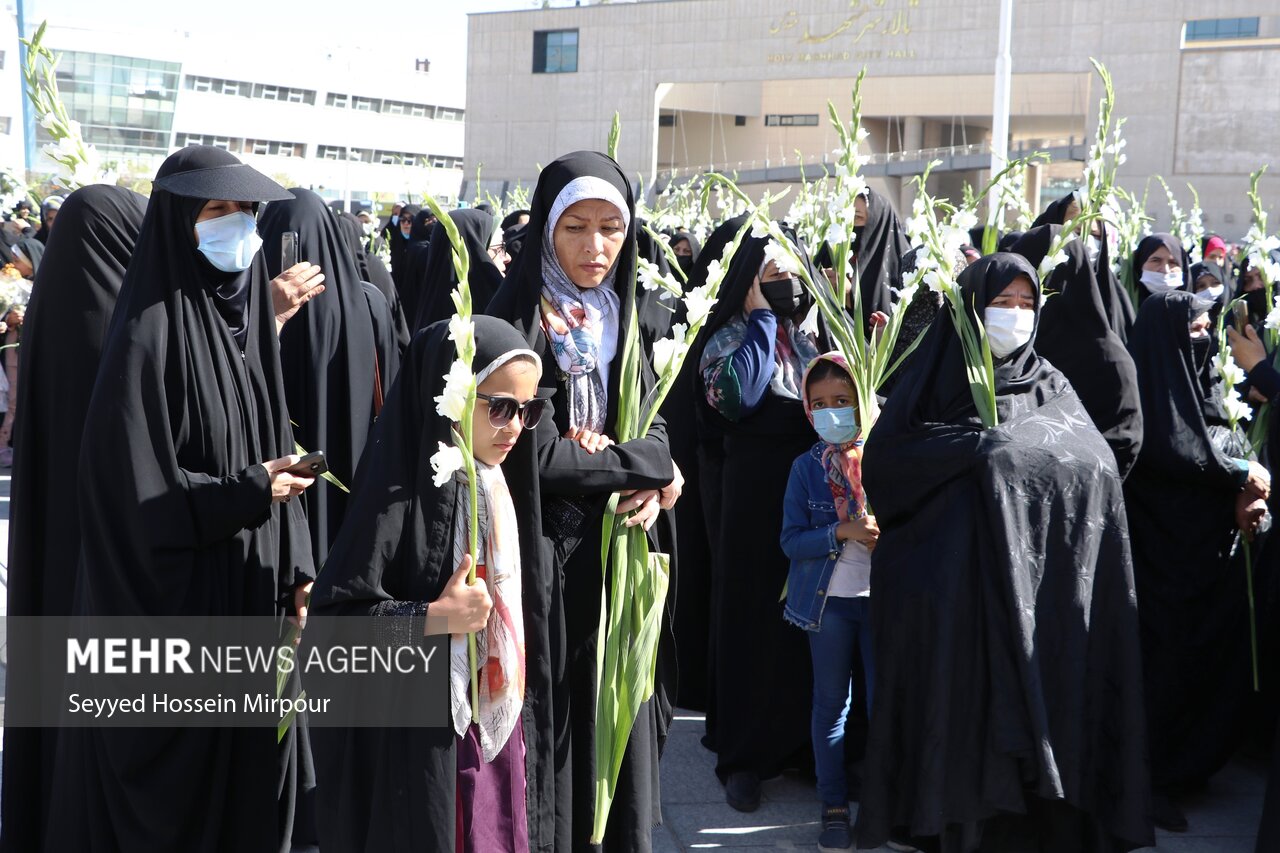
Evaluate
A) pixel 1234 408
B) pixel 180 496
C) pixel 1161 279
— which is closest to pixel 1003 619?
pixel 1234 408

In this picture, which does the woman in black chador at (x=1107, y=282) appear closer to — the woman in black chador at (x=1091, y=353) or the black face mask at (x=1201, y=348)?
the woman in black chador at (x=1091, y=353)

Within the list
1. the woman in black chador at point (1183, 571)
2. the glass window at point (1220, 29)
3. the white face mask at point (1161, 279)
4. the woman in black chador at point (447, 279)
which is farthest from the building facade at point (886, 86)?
the woman in black chador at point (1183, 571)

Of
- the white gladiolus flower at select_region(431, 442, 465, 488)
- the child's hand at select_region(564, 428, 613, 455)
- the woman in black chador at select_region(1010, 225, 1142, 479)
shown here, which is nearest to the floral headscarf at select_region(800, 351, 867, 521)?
the woman in black chador at select_region(1010, 225, 1142, 479)

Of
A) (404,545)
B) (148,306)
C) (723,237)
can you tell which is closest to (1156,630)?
(723,237)

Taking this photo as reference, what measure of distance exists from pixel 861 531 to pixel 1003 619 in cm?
48

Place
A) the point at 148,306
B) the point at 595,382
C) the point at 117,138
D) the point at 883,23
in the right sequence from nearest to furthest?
the point at 148,306 → the point at 595,382 → the point at 883,23 → the point at 117,138

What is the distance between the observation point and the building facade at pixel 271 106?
6122cm

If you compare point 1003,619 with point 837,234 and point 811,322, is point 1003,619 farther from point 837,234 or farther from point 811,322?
point 837,234

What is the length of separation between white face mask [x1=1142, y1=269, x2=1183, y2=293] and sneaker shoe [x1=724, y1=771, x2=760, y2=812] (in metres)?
3.04

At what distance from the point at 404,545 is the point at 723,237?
232 centimetres

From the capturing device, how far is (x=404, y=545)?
2.46 m

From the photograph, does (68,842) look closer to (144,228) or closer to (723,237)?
(144,228)

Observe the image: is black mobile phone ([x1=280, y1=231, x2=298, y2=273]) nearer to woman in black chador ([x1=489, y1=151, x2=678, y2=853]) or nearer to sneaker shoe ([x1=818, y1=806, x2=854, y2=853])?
woman in black chador ([x1=489, y1=151, x2=678, y2=853])

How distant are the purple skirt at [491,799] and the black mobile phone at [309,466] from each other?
2.23 feet
